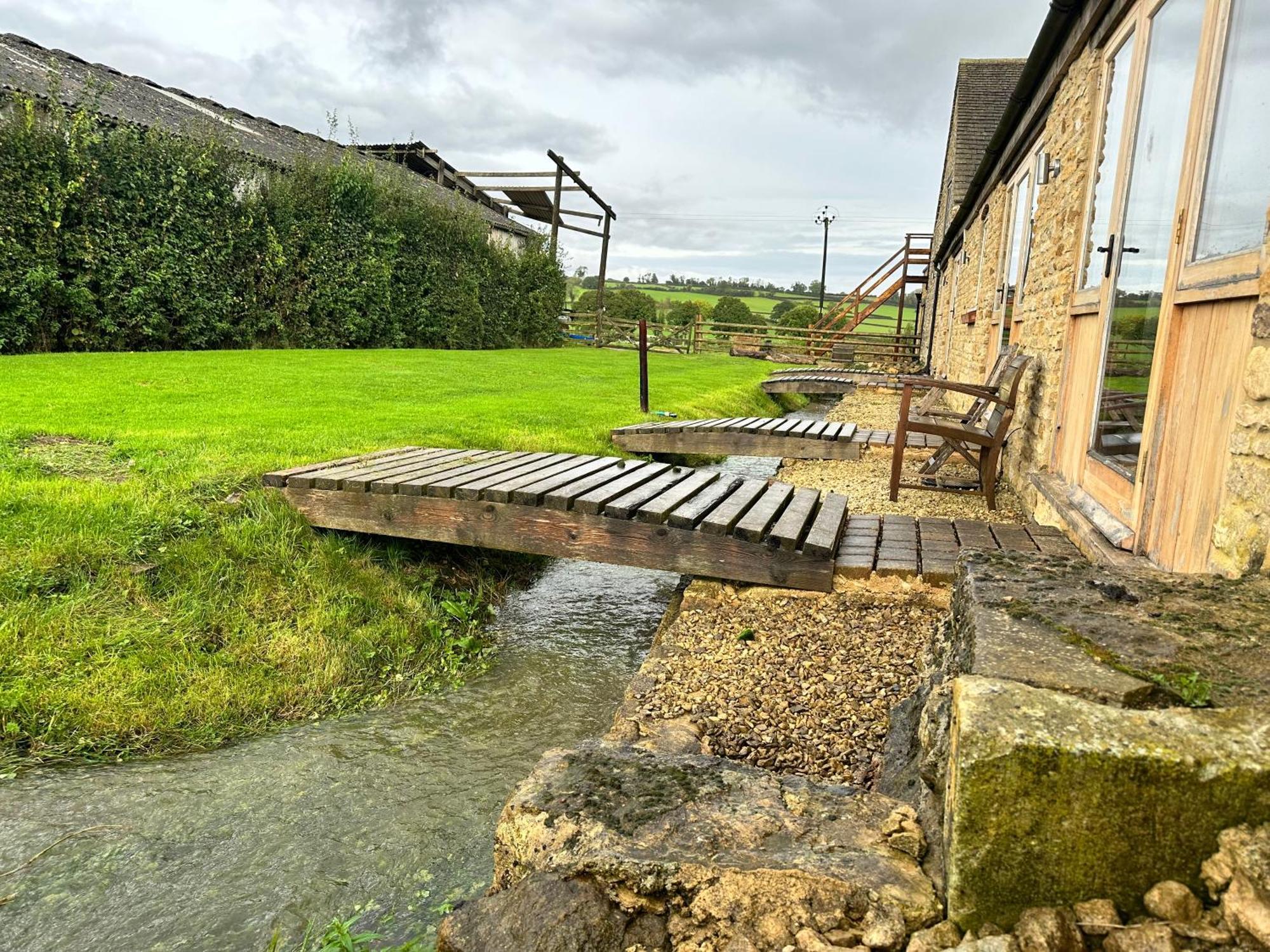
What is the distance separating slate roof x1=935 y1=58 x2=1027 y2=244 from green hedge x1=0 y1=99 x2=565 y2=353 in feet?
32.9

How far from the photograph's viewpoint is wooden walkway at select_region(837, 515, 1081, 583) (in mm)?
3330

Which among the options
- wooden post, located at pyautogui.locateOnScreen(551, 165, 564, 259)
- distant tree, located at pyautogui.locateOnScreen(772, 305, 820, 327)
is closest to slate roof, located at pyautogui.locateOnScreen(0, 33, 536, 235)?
wooden post, located at pyautogui.locateOnScreen(551, 165, 564, 259)

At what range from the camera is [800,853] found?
1.37m

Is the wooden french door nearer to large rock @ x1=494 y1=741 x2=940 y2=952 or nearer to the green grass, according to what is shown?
large rock @ x1=494 y1=741 x2=940 y2=952

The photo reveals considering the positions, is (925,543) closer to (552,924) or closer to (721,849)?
(721,849)

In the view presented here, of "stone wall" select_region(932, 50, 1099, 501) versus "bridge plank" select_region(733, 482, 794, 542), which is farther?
"stone wall" select_region(932, 50, 1099, 501)

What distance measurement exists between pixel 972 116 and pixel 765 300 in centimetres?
4126

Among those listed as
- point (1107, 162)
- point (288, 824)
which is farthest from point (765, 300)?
point (288, 824)

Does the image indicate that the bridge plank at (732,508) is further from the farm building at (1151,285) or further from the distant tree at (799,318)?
the distant tree at (799,318)

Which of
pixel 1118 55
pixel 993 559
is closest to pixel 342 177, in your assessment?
pixel 1118 55

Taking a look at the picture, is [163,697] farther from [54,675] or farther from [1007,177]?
[1007,177]

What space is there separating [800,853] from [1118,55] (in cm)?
437

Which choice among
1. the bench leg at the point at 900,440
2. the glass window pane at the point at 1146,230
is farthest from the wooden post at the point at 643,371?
the glass window pane at the point at 1146,230

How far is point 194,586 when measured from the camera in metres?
3.32
